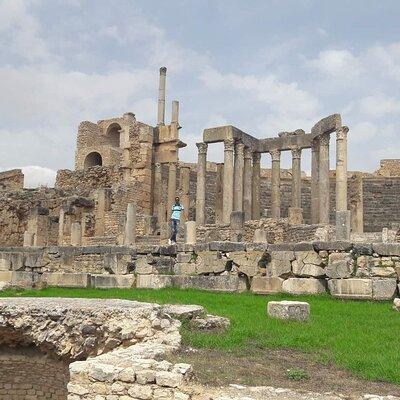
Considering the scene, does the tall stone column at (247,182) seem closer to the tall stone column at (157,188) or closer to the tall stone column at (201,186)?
the tall stone column at (201,186)

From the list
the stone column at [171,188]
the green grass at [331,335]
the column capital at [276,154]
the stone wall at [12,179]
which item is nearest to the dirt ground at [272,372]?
the green grass at [331,335]

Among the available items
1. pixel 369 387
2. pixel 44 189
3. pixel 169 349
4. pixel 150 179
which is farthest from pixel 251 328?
pixel 44 189

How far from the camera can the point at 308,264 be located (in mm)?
13875

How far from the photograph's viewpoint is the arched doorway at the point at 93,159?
154 ft

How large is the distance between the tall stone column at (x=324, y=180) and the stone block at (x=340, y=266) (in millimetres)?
10948

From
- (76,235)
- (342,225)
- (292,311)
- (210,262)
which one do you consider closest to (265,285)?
(210,262)

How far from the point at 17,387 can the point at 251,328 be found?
14.1 ft

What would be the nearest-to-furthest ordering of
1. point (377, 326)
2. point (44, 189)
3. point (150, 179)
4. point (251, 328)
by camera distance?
point (251, 328) → point (377, 326) → point (150, 179) → point (44, 189)

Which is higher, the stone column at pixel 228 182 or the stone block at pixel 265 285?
the stone column at pixel 228 182

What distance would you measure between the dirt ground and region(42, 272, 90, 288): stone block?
10.4 m

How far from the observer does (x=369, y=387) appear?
5.33 m

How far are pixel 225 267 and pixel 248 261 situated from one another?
0.71 metres

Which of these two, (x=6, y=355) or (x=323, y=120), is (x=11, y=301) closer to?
→ (x=6, y=355)

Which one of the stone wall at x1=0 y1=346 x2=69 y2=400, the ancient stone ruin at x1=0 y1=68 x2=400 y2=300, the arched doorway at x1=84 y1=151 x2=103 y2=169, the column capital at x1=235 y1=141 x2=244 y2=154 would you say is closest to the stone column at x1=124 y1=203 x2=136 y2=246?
the ancient stone ruin at x1=0 y1=68 x2=400 y2=300
